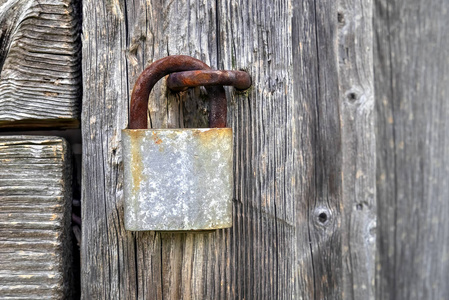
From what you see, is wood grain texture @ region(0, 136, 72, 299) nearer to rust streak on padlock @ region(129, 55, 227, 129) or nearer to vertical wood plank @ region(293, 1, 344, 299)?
rust streak on padlock @ region(129, 55, 227, 129)

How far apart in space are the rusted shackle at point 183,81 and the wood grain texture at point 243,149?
2.7 inches

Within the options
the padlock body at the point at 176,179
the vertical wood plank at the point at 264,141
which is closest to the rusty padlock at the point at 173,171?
the padlock body at the point at 176,179

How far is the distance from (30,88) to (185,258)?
50 cm

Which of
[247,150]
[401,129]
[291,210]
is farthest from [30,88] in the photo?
[401,129]

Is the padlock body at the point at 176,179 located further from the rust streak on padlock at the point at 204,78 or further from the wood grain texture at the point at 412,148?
the wood grain texture at the point at 412,148

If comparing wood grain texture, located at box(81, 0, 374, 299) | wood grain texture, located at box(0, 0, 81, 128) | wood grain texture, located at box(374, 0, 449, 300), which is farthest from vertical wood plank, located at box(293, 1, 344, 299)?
wood grain texture, located at box(0, 0, 81, 128)

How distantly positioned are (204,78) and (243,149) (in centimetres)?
19

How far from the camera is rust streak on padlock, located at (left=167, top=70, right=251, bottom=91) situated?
0.60 m

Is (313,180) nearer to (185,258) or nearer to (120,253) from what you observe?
(185,258)

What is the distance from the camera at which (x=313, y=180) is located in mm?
717

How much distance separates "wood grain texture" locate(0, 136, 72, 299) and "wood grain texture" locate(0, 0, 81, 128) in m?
0.06

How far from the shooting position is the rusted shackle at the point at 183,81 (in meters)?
0.60

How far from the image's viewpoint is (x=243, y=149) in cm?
71

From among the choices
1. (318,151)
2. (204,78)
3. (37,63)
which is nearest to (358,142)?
(318,151)
